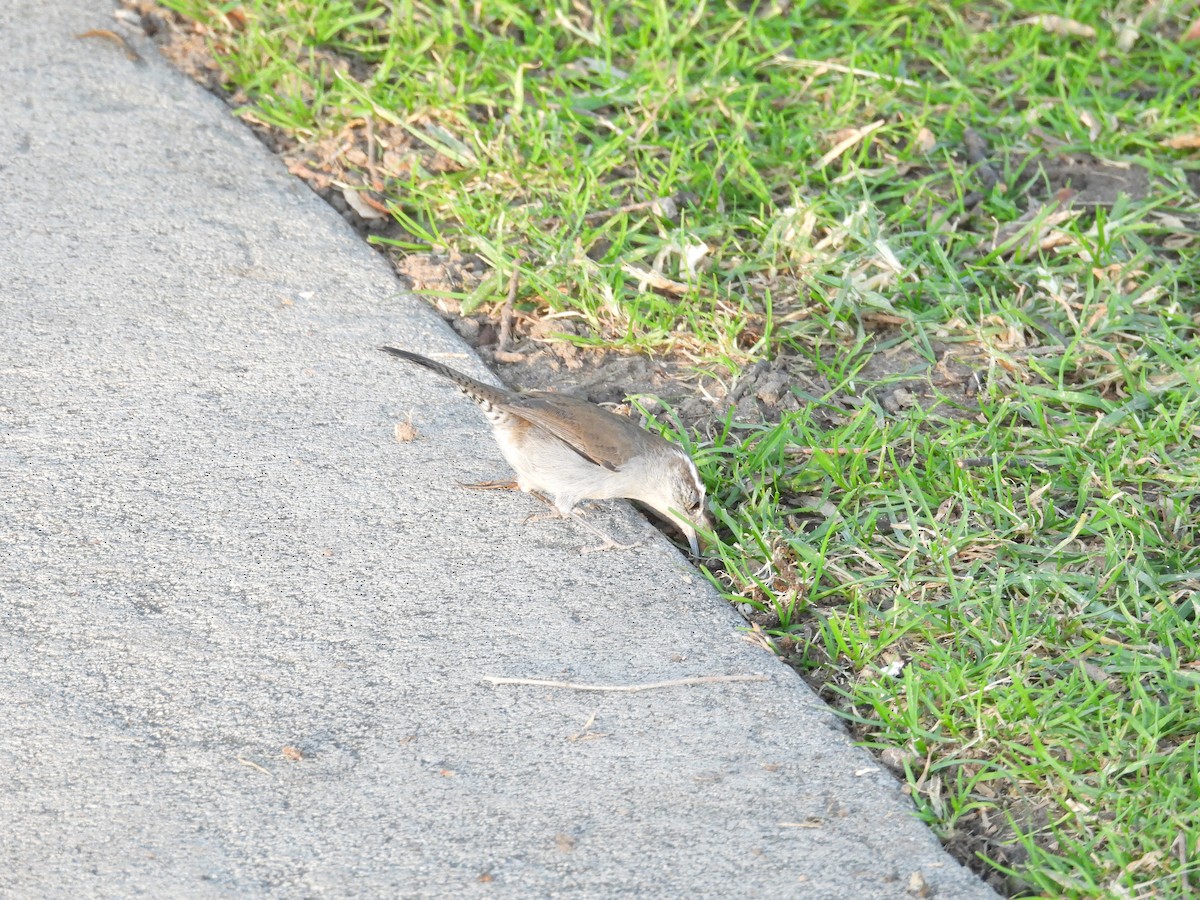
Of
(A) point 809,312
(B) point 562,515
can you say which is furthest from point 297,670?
(A) point 809,312

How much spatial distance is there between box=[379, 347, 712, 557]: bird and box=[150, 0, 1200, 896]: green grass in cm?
22

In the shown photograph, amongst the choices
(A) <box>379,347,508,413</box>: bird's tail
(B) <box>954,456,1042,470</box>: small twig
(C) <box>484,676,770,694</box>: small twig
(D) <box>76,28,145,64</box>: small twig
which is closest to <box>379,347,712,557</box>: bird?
(A) <box>379,347,508,413</box>: bird's tail

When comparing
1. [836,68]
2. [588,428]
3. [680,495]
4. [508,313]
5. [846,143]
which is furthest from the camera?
[836,68]

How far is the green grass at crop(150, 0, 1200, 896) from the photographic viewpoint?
3.70 metres

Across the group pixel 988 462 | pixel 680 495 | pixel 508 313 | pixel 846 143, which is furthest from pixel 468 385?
pixel 846 143

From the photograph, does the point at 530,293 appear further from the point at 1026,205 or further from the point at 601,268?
the point at 1026,205

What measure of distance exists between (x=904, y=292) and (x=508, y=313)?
161cm

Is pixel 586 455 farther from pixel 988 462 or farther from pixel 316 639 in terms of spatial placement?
pixel 988 462

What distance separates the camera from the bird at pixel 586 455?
439 centimetres

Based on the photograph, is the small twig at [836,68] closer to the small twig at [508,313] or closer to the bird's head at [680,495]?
the small twig at [508,313]

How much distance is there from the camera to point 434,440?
4773 millimetres

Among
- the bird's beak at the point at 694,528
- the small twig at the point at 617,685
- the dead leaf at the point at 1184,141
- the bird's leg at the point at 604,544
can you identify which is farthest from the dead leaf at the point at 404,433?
the dead leaf at the point at 1184,141

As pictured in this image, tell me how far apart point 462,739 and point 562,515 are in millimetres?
1178

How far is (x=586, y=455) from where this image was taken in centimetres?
445
